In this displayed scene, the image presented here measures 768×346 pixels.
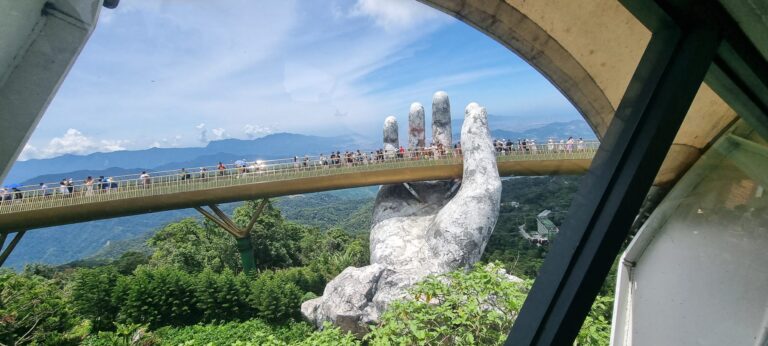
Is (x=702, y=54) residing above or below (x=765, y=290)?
above

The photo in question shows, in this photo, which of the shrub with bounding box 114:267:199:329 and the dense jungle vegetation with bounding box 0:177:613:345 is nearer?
the dense jungle vegetation with bounding box 0:177:613:345

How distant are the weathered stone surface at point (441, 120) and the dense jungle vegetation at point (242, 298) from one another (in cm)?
436

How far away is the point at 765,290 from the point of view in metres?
1.27

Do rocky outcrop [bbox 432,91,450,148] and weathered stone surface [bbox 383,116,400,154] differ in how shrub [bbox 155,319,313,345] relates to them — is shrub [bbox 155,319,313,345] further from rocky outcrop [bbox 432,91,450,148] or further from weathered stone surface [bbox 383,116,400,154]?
rocky outcrop [bbox 432,91,450,148]

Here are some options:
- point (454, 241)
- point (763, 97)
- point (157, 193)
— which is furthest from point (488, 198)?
point (763, 97)

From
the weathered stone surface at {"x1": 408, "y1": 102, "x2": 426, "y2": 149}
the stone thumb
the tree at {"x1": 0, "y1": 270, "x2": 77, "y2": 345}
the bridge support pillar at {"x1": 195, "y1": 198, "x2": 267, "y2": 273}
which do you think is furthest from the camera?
the weathered stone surface at {"x1": 408, "y1": 102, "x2": 426, "y2": 149}

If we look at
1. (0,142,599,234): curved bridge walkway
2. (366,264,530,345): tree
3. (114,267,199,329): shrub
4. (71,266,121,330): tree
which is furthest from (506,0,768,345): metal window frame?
(71,266,121,330): tree

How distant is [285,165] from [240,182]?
4.43 feet

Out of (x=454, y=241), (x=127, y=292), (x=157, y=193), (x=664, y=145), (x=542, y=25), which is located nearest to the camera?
(x=664, y=145)

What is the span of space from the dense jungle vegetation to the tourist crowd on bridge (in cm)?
214

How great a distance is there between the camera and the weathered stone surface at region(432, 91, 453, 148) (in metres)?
13.4

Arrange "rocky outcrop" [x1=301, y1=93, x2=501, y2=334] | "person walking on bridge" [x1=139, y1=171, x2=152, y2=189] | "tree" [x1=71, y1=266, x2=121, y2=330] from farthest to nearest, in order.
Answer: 1. "tree" [x1=71, y1=266, x2=121, y2=330]
2. "person walking on bridge" [x1=139, y1=171, x2=152, y2=189]
3. "rocky outcrop" [x1=301, y1=93, x2=501, y2=334]

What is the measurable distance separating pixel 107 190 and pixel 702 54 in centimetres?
1185

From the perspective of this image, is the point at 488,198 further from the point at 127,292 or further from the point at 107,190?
the point at 127,292
